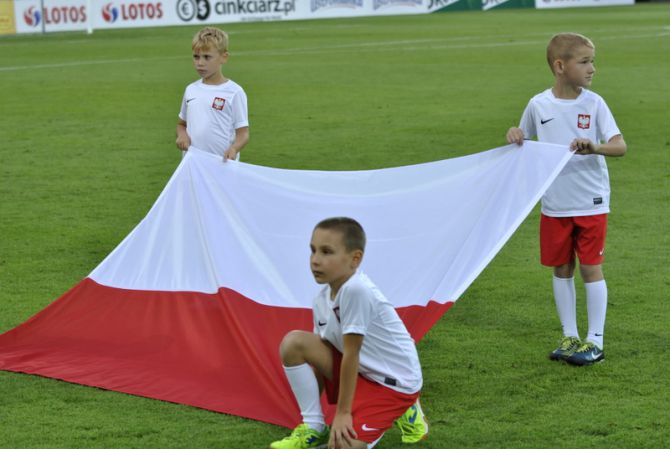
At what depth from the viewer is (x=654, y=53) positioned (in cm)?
2505

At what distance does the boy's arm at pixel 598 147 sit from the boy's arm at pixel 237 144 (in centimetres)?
193

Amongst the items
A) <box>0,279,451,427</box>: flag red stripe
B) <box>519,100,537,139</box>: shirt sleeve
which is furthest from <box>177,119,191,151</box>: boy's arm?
<box>519,100,537,139</box>: shirt sleeve

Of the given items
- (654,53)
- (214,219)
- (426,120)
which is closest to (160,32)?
(654,53)

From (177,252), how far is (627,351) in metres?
2.36

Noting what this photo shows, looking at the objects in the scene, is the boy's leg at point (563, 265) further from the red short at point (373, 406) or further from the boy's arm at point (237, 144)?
the boy's arm at point (237, 144)

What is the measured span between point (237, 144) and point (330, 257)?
8.34 feet

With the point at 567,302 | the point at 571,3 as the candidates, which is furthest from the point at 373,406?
the point at 571,3

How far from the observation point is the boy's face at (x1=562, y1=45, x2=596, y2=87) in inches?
234

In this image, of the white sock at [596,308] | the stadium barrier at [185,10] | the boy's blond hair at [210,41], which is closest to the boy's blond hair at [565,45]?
the white sock at [596,308]

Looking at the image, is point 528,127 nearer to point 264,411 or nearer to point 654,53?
point 264,411

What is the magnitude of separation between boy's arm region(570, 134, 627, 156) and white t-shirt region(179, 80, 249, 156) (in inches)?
84.4

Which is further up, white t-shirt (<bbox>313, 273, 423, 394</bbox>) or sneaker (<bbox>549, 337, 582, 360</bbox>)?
white t-shirt (<bbox>313, 273, 423, 394</bbox>)

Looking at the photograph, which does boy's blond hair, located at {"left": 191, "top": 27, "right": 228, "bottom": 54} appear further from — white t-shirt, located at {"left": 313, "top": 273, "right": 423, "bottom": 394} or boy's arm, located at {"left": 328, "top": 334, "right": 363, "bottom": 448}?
Answer: boy's arm, located at {"left": 328, "top": 334, "right": 363, "bottom": 448}

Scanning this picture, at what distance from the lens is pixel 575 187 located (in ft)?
20.0
